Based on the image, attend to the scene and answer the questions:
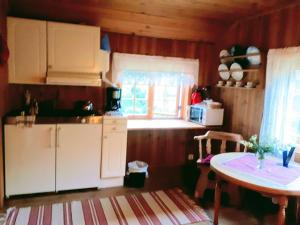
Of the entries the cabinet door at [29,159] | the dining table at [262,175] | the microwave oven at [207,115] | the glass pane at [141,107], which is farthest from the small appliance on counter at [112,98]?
the dining table at [262,175]

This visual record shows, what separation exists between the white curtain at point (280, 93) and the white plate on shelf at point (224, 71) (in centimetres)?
67

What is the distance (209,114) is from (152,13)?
5.26 ft

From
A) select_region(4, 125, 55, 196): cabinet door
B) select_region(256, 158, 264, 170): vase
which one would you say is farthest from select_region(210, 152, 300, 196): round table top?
select_region(4, 125, 55, 196): cabinet door

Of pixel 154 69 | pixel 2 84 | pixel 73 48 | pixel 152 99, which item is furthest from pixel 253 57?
pixel 2 84

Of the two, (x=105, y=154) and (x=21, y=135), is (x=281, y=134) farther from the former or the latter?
(x=21, y=135)

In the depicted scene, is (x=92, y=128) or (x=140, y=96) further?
(x=140, y=96)

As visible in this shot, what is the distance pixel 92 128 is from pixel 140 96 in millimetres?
1152

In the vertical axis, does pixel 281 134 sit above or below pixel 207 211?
above

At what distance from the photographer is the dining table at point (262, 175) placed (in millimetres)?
1985

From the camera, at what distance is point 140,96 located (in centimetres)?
407

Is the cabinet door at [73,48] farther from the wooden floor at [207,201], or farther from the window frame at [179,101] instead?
the wooden floor at [207,201]

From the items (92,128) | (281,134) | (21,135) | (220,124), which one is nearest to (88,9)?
(92,128)

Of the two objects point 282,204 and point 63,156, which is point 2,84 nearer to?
point 63,156

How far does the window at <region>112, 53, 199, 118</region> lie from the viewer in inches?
149
